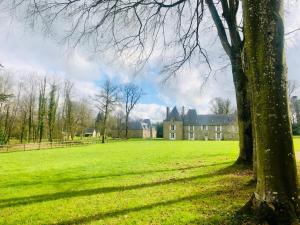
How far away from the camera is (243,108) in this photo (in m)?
12.2

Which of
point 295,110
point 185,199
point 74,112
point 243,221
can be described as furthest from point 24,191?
point 295,110

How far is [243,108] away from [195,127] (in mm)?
76456

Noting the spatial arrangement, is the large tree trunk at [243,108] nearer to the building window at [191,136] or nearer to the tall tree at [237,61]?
the tall tree at [237,61]

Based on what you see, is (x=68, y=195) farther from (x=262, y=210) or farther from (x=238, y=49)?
(x=238, y=49)

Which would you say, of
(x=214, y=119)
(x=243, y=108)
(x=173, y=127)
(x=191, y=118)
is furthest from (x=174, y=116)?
(x=243, y=108)

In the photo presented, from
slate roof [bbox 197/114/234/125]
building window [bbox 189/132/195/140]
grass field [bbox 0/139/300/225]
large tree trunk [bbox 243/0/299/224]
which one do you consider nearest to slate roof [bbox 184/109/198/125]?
slate roof [bbox 197/114/234/125]

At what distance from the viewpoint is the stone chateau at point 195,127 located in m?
85.3

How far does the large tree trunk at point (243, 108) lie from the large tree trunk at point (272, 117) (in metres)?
7.09

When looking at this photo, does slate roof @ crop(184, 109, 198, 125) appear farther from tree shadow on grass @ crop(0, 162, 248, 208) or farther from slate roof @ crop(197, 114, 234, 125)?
tree shadow on grass @ crop(0, 162, 248, 208)

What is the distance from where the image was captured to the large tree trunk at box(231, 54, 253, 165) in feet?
A: 39.3

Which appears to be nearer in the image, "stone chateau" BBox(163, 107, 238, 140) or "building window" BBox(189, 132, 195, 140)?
"stone chateau" BBox(163, 107, 238, 140)

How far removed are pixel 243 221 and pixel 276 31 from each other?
9.87 ft

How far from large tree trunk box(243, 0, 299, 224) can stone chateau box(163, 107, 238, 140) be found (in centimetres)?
8102

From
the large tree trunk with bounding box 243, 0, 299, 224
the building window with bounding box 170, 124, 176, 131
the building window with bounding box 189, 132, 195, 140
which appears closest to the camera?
the large tree trunk with bounding box 243, 0, 299, 224
